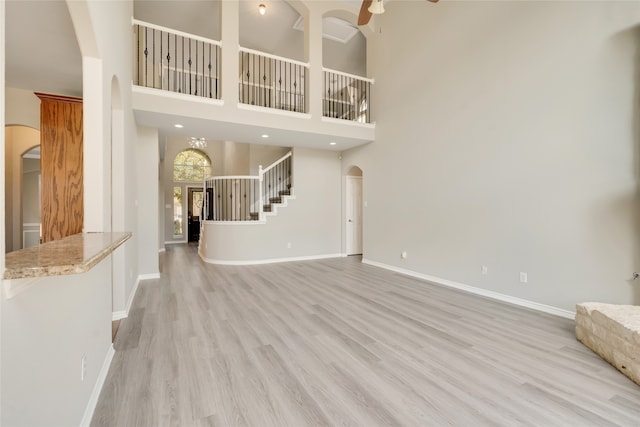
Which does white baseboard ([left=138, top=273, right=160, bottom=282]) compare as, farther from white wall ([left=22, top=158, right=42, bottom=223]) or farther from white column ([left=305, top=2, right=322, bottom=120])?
white column ([left=305, top=2, right=322, bottom=120])

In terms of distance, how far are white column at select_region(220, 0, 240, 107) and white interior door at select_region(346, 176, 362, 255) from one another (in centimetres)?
363

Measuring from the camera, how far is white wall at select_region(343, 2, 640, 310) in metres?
2.95

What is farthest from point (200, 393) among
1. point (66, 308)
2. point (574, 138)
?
point (574, 138)

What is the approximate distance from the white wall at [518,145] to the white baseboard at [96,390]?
442cm

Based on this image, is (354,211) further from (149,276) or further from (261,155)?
(149,276)

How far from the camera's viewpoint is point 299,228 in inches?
273

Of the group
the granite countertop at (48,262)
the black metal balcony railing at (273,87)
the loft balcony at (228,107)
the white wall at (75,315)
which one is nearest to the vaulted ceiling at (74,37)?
the white wall at (75,315)

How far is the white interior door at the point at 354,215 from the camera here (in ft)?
24.5

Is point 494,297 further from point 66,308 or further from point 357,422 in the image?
point 66,308

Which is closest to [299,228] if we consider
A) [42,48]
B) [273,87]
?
[273,87]

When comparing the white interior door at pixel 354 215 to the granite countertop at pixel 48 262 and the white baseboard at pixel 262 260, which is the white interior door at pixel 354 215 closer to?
the white baseboard at pixel 262 260

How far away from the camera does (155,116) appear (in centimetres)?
446

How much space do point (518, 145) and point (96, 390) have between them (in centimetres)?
488

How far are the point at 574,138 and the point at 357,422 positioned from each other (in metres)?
3.70
